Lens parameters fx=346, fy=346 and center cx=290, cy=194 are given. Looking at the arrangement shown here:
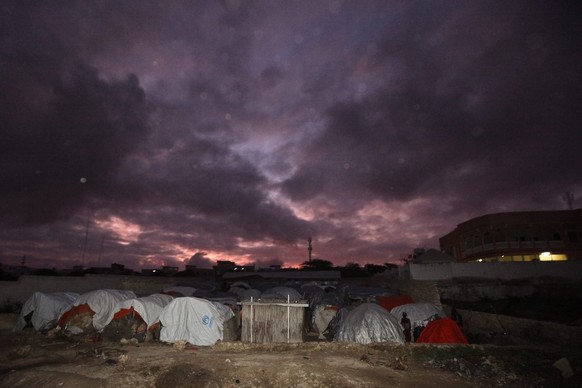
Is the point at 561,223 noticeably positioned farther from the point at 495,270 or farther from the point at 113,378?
the point at 113,378

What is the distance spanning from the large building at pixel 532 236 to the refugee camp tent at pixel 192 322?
37.3 metres

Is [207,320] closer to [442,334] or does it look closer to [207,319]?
[207,319]

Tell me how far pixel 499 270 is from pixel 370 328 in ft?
63.5

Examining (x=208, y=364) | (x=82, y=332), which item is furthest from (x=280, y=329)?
(x=82, y=332)

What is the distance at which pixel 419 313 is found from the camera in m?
18.0

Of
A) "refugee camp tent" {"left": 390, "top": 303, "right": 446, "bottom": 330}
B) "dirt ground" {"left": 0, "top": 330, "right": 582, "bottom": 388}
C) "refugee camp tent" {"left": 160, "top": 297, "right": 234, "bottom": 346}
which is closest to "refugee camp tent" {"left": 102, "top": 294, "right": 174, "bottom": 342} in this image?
"refugee camp tent" {"left": 160, "top": 297, "right": 234, "bottom": 346}

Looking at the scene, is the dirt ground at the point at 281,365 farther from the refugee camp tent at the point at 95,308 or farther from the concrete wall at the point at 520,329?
the refugee camp tent at the point at 95,308

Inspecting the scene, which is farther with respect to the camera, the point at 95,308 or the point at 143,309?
the point at 95,308

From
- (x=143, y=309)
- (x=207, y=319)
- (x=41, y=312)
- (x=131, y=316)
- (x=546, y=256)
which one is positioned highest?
(x=546, y=256)

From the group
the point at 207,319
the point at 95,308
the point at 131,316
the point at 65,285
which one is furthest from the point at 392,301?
the point at 65,285

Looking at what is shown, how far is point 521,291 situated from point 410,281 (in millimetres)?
10816

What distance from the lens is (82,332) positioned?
17.9 meters

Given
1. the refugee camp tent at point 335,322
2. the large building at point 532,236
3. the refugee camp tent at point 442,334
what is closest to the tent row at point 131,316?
the refugee camp tent at point 335,322

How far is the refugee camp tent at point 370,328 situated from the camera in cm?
1540
